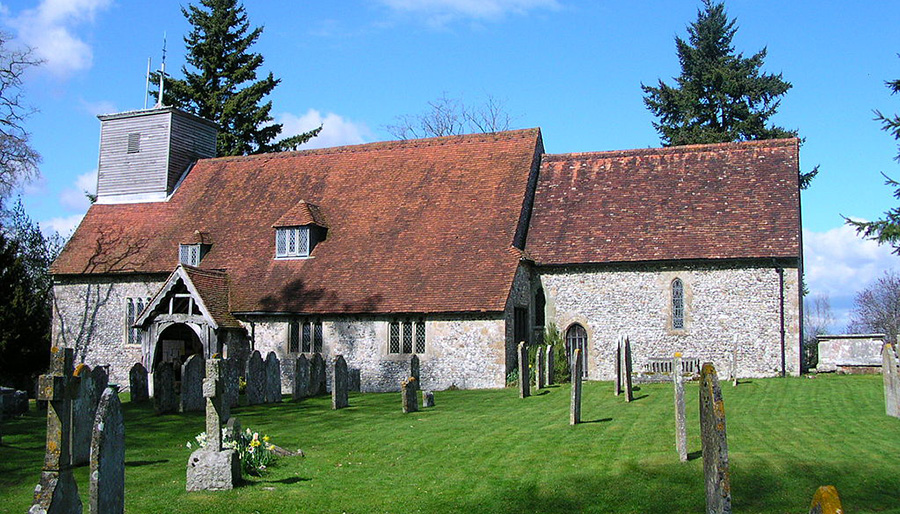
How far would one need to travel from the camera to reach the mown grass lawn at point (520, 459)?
10.3m

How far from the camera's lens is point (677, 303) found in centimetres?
2650

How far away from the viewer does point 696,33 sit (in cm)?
4572

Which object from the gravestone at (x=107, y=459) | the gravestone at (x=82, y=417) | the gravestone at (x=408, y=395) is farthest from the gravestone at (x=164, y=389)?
the gravestone at (x=107, y=459)

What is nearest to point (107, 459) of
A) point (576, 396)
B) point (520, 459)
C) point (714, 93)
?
point (520, 459)

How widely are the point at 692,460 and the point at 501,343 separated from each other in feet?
41.9

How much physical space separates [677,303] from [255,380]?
45.7 ft

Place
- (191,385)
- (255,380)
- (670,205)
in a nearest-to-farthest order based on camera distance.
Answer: (191,385), (255,380), (670,205)

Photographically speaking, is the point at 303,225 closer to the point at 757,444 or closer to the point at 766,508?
the point at 757,444

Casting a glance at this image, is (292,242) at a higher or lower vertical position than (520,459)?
higher

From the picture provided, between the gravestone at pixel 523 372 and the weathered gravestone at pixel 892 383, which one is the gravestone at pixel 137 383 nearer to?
the gravestone at pixel 523 372

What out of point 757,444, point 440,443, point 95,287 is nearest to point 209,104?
point 95,287

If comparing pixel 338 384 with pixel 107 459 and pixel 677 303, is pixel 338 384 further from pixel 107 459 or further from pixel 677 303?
pixel 677 303

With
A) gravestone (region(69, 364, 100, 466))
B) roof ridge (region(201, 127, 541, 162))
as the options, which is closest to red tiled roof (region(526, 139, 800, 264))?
roof ridge (region(201, 127, 541, 162))

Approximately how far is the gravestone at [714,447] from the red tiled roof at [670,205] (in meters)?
19.1
